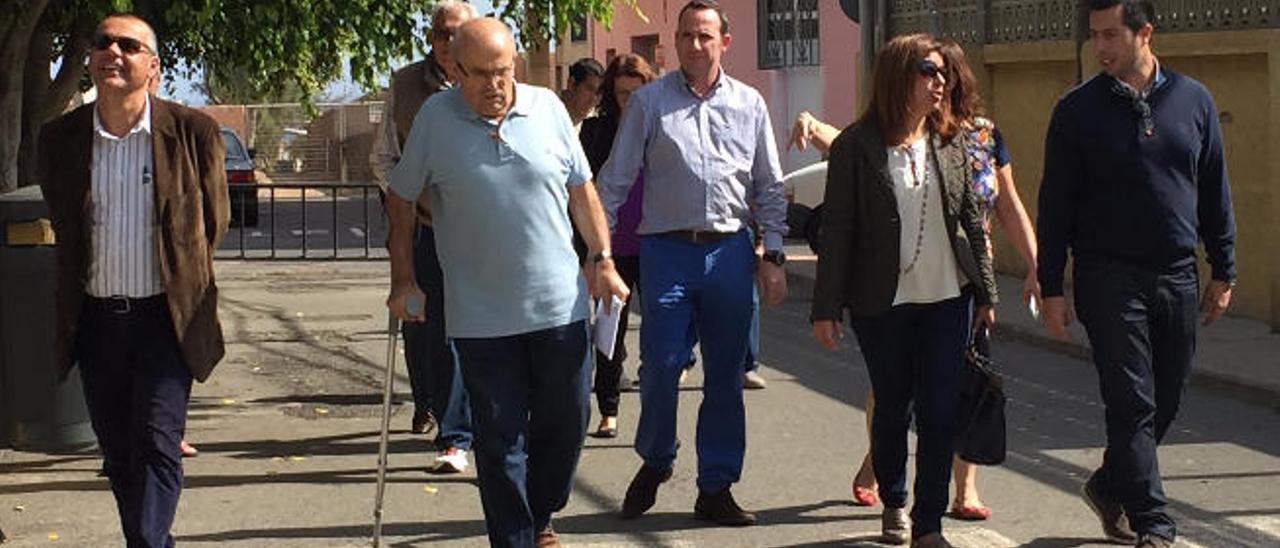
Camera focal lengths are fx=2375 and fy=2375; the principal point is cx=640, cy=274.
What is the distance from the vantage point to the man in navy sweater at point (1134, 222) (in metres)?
7.51

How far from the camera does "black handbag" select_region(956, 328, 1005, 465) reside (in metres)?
7.73

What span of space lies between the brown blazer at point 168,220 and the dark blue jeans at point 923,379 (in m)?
2.13

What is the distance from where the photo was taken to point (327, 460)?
33.3 ft

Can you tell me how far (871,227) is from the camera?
7617 mm

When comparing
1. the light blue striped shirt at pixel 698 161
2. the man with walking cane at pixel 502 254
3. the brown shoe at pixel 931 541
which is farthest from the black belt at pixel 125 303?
the brown shoe at pixel 931 541

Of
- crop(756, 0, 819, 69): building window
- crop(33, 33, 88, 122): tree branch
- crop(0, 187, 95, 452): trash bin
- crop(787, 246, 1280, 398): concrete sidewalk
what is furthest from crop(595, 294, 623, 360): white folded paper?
crop(756, 0, 819, 69): building window

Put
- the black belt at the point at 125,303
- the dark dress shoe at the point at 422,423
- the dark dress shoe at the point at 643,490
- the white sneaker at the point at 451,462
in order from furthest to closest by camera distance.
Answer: the dark dress shoe at the point at 422,423 → the white sneaker at the point at 451,462 → the dark dress shoe at the point at 643,490 → the black belt at the point at 125,303

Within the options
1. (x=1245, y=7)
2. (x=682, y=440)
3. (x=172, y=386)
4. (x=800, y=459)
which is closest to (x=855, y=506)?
(x=800, y=459)

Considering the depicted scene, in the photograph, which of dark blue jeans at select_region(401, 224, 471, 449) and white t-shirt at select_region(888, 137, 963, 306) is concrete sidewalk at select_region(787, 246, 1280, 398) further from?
white t-shirt at select_region(888, 137, 963, 306)

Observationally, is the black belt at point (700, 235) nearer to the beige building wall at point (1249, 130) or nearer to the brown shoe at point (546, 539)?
the brown shoe at point (546, 539)

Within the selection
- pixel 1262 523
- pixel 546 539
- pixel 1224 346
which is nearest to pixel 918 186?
pixel 546 539

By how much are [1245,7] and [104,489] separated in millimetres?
9467

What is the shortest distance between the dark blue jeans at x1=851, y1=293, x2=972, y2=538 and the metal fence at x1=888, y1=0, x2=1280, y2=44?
28.8 ft

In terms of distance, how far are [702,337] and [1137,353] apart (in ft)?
5.35
